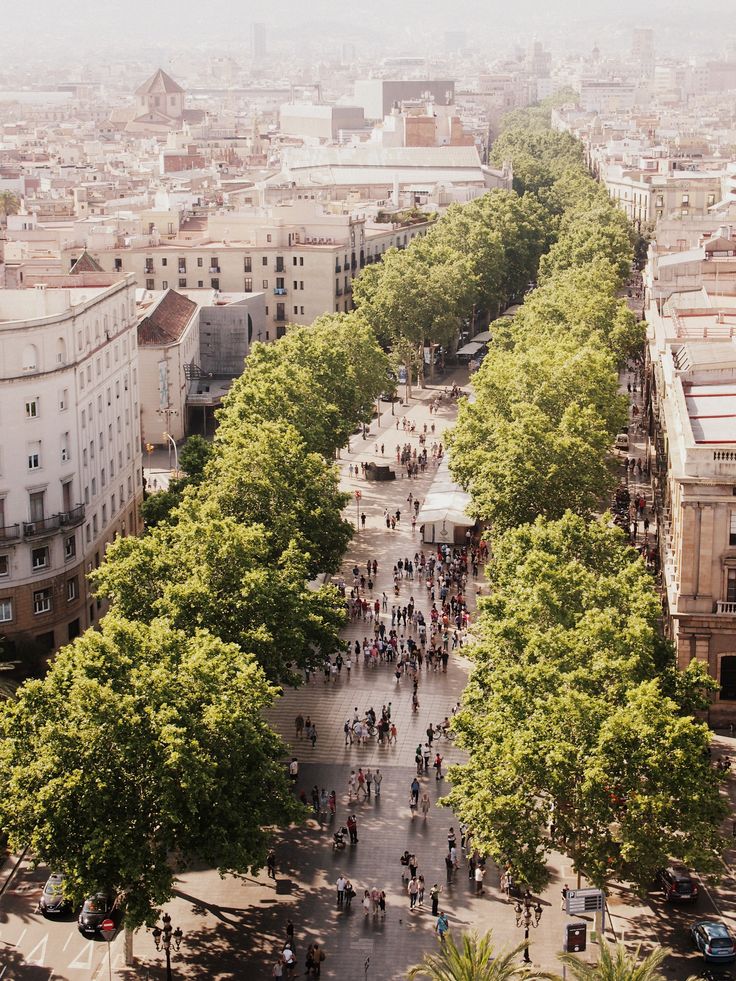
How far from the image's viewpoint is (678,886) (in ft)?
152

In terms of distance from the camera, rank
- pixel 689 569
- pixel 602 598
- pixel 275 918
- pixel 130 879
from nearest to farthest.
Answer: pixel 130 879
pixel 275 918
pixel 602 598
pixel 689 569

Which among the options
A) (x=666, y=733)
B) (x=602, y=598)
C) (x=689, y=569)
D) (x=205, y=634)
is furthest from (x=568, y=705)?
(x=689, y=569)

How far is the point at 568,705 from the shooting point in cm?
4309

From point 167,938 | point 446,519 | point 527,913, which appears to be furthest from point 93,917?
point 446,519

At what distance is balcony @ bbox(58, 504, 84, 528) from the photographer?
6762 cm

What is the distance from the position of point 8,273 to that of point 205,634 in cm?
5465

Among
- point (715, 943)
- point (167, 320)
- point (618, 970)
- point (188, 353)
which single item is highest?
point (167, 320)

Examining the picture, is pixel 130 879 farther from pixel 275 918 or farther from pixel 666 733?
pixel 666 733

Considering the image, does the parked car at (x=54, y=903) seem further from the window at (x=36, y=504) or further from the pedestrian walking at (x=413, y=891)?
the window at (x=36, y=504)

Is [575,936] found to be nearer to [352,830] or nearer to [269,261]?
[352,830]

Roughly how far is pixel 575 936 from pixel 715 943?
3860mm

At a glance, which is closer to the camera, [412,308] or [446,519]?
[446,519]

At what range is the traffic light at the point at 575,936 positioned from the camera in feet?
143

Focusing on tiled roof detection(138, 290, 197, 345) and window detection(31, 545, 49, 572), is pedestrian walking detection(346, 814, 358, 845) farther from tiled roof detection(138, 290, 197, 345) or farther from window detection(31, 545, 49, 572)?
tiled roof detection(138, 290, 197, 345)
